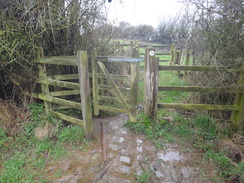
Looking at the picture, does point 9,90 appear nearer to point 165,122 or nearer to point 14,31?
point 14,31

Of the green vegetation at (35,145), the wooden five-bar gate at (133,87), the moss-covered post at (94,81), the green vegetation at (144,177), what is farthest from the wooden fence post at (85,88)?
the green vegetation at (144,177)

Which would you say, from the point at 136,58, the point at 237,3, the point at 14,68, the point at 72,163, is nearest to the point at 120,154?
the point at 72,163

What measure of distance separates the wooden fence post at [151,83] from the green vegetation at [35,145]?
5.72 feet

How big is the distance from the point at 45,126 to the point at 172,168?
9.60ft

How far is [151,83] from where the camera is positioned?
13.2ft

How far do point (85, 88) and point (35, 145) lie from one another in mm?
1653

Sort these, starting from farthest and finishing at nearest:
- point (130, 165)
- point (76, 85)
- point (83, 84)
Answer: point (76, 85), point (83, 84), point (130, 165)

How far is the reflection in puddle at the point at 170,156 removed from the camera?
10.3 feet

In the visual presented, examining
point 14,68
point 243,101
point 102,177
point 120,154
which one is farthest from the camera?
point 14,68

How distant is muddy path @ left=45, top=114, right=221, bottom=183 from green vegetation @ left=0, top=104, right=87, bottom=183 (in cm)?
24

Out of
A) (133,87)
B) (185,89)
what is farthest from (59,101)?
(185,89)

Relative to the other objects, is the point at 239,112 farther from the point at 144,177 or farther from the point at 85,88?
the point at 85,88

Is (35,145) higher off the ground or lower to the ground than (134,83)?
lower

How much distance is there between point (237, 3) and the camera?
3.41m
